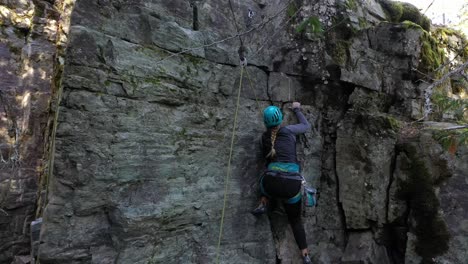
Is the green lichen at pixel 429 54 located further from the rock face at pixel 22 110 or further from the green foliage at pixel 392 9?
the rock face at pixel 22 110

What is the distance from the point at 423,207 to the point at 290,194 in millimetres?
2197

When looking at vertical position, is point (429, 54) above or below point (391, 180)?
above

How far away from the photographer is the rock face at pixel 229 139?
144 inches

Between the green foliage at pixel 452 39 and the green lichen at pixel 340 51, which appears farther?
the green foliage at pixel 452 39

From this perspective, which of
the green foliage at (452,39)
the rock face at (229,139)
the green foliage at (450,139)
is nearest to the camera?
the rock face at (229,139)

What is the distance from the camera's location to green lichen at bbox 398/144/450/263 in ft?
15.4

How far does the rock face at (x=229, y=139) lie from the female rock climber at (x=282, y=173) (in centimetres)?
27

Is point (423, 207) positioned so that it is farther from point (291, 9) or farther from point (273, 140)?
point (291, 9)

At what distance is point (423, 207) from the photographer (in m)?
4.86

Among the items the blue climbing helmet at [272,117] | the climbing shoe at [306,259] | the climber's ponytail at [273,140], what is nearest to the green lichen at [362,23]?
the blue climbing helmet at [272,117]

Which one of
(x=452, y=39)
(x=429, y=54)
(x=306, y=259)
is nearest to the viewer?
(x=306, y=259)

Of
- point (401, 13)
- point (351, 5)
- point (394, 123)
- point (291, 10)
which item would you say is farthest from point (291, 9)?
point (401, 13)

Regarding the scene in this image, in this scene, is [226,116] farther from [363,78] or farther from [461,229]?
[461,229]

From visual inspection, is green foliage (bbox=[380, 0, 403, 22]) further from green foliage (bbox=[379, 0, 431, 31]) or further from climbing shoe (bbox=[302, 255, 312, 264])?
climbing shoe (bbox=[302, 255, 312, 264])
